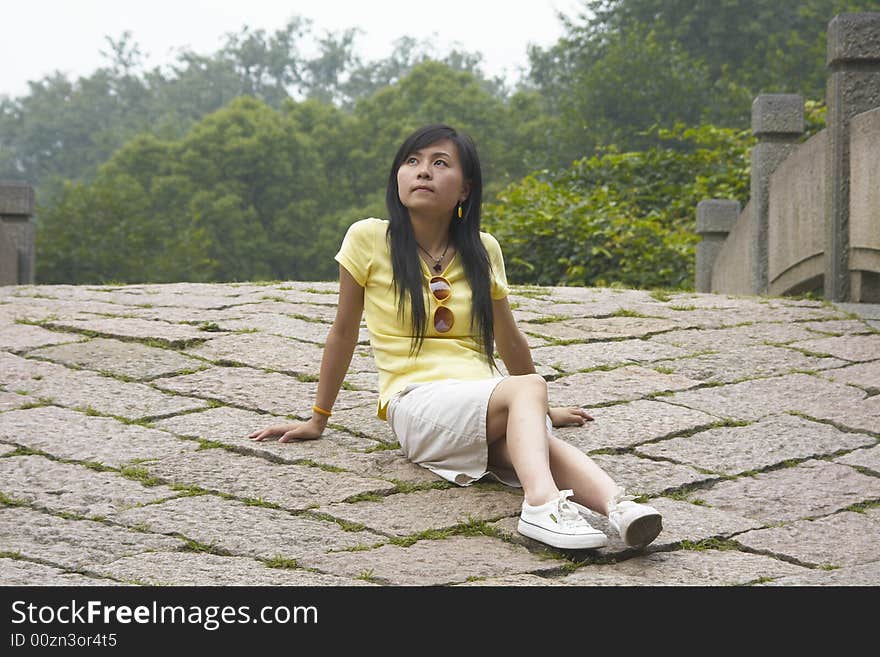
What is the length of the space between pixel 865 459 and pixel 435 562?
5.60 ft

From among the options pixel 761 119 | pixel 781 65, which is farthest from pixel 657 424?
pixel 781 65

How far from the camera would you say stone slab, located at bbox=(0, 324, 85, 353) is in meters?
5.06

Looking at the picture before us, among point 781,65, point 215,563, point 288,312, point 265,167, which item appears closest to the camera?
point 215,563

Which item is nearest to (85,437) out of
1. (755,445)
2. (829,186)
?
(755,445)

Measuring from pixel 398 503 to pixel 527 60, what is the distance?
38.3 metres

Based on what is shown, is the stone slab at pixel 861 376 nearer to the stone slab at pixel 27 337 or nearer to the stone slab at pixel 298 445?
the stone slab at pixel 298 445

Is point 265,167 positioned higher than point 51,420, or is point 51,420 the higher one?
point 265,167

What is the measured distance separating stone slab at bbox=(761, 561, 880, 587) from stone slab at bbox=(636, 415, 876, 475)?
84 cm

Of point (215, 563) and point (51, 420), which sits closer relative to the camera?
point (215, 563)

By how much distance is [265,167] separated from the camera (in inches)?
1526

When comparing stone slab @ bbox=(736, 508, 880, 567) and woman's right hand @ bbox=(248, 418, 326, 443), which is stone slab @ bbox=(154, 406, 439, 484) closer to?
woman's right hand @ bbox=(248, 418, 326, 443)

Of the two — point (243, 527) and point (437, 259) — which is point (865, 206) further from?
point (243, 527)

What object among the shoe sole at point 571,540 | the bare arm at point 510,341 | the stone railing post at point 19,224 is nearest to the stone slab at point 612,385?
the bare arm at point 510,341

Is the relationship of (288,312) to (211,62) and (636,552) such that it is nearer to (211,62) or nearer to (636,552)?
(636,552)
